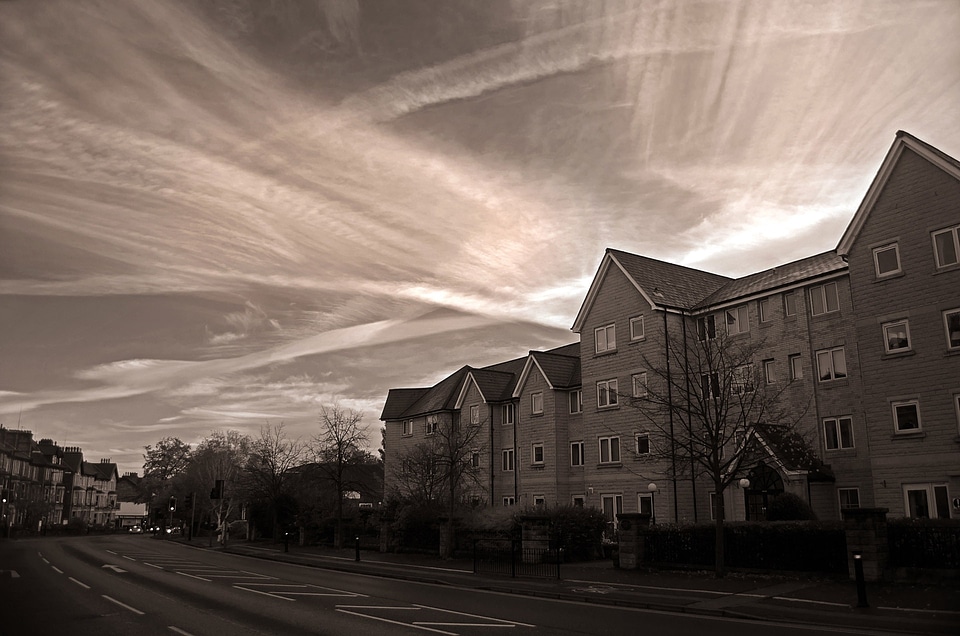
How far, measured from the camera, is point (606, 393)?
42094mm

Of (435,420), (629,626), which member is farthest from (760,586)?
(435,420)


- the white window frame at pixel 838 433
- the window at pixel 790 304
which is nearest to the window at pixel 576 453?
the window at pixel 790 304

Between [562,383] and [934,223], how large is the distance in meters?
24.7

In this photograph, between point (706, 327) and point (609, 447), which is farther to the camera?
point (609, 447)

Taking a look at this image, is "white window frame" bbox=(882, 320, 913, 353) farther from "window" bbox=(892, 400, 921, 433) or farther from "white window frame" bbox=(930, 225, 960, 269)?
"white window frame" bbox=(930, 225, 960, 269)

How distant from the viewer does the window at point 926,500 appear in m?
25.2

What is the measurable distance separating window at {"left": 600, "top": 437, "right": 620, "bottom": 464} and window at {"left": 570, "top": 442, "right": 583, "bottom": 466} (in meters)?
3.66

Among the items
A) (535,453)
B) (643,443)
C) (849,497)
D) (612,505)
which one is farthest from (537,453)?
(849,497)

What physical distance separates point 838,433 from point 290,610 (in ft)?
83.3

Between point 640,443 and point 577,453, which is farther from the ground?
point 640,443

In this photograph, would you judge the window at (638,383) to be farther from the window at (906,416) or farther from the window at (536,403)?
the window at (906,416)

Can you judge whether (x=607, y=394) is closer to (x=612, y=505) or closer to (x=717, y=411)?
(x=612, y=505)

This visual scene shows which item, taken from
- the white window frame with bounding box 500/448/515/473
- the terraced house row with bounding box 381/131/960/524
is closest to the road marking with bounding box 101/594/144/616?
the terraced house row with bounding box 381/131/960/524

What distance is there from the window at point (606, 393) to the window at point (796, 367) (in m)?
10.0
